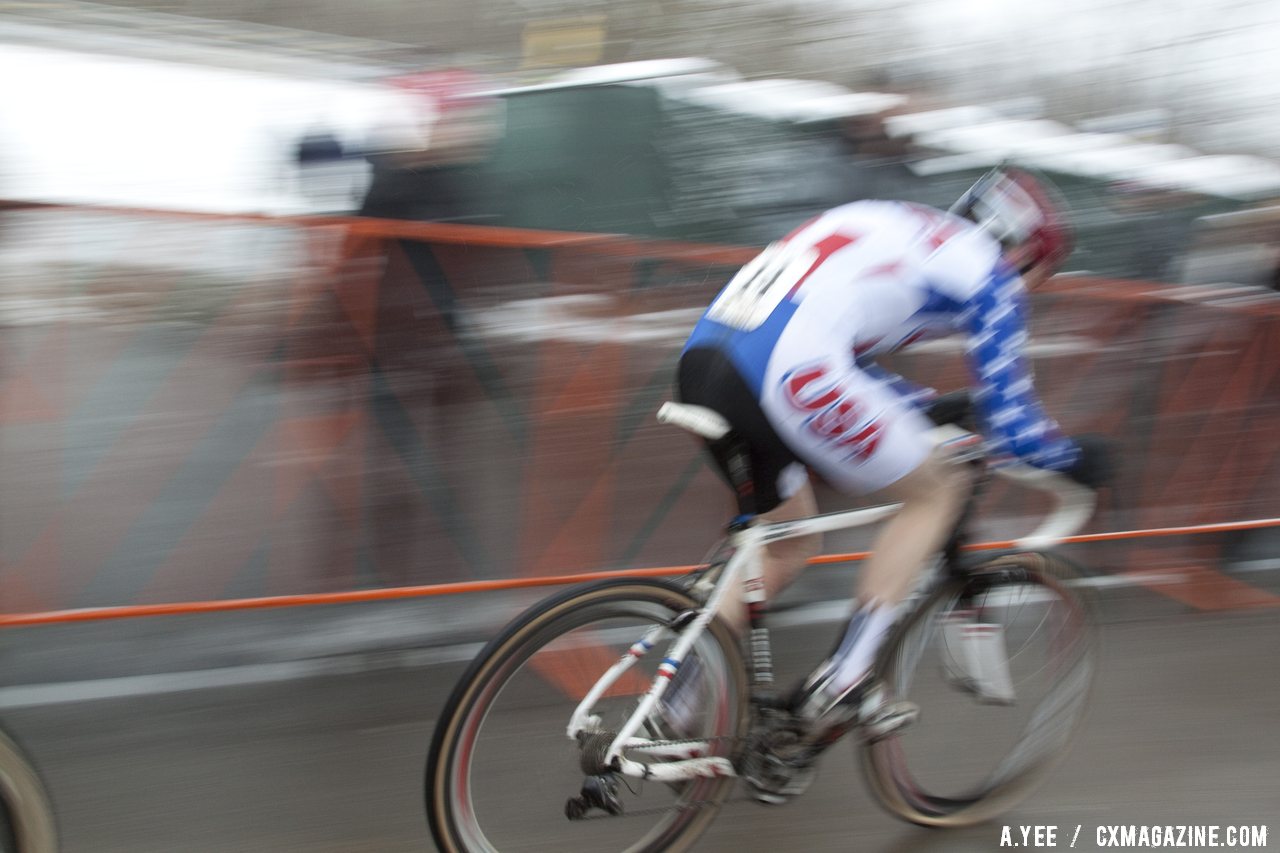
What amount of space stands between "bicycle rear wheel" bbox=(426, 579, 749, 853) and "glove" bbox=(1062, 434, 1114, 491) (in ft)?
2.89

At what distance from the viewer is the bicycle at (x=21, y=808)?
222 centimetres

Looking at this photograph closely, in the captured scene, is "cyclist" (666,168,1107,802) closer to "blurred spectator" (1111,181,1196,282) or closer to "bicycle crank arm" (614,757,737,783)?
"bicycle crank arm" (614,757,737,783)

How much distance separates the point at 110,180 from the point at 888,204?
3899mm

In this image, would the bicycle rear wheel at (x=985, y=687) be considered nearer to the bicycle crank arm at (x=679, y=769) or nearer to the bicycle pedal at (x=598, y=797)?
the bicycle crank arm at (x=679, y=769)

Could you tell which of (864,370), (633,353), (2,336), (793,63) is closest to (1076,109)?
(793,63)

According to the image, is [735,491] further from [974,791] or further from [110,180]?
[110,180]

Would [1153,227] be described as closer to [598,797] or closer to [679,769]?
[679,769]

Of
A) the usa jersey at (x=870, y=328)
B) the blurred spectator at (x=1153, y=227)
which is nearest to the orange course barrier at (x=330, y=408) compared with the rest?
the usa jersey at (x=870, y=328)

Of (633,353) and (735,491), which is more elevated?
(735,491)

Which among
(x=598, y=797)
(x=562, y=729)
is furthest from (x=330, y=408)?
(x=598, y=797)

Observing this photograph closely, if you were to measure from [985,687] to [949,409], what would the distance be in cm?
77

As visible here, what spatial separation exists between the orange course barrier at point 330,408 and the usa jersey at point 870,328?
1796mm

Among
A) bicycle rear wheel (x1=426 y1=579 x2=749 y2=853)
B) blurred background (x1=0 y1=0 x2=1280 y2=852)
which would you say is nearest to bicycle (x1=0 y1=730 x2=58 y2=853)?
bicycle rear wheel (x1=426 y1=579 x2=749 y2=853)

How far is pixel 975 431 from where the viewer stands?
3.14 metres
